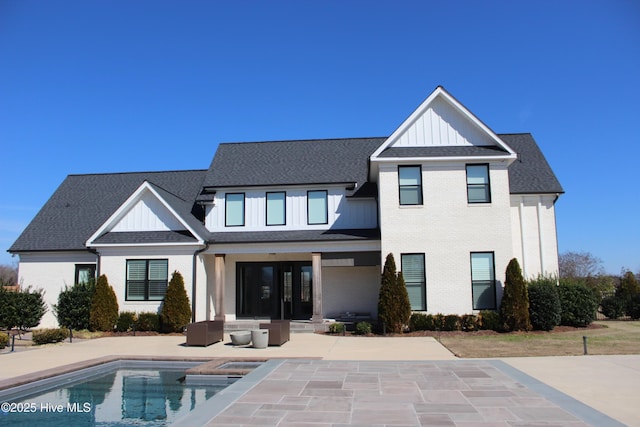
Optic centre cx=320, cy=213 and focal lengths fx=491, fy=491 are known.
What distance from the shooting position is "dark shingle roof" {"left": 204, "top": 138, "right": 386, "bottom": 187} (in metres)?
24.7

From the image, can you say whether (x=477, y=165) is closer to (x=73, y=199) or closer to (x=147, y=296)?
(x=147, y=296)

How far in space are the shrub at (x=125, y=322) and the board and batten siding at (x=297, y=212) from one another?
18.3 ft

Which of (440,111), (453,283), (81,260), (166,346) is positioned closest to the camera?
(166,346)

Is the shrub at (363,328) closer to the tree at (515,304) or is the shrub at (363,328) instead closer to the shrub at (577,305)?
the tree at (515,304)

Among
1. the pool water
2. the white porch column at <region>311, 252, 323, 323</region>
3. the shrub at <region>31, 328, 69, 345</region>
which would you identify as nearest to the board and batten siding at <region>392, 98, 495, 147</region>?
the white porch column at <region>311, 252, 323, 323</region>

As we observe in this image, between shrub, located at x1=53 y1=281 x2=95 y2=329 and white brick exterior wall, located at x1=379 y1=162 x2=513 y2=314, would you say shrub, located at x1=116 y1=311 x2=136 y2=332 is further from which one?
white brick exterior wall, located at x1=379 y1=162 x2=513 y2=314

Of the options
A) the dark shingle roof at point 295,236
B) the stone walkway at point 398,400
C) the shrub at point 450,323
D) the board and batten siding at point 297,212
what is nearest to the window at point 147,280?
the dark shingle roof at point 295,236

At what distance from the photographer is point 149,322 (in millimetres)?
21266

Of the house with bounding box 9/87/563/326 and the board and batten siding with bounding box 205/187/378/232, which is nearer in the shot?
the house with bounding box 9/87/563/326

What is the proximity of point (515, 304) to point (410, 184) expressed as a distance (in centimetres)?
642

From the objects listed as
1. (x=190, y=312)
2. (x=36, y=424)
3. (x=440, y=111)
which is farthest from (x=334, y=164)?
(x=36, y=424)

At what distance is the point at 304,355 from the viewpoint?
1445cm

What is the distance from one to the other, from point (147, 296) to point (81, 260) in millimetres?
4784

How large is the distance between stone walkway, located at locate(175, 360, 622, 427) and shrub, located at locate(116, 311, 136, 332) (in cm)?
1203
